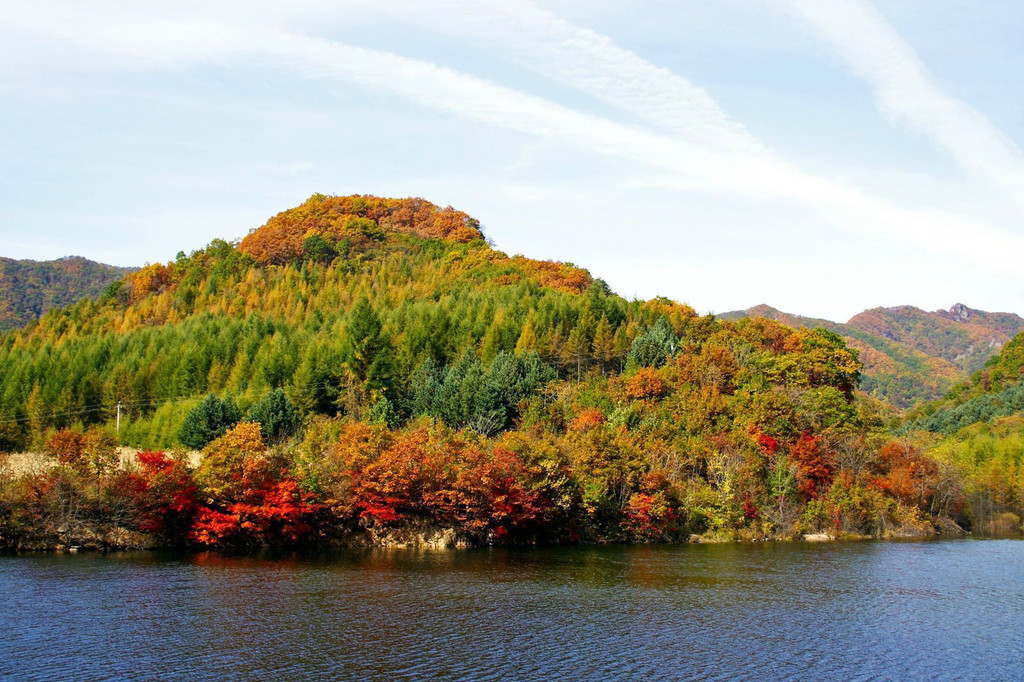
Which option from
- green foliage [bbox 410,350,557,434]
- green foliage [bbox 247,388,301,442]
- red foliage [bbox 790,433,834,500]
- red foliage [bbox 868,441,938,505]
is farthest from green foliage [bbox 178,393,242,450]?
red foliage [bbox 868,441,938,505]

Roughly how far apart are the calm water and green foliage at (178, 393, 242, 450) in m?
25.4

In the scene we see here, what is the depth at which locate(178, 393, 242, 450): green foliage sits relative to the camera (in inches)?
2911

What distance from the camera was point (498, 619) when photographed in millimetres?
35125

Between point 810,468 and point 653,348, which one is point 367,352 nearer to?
point 653,348

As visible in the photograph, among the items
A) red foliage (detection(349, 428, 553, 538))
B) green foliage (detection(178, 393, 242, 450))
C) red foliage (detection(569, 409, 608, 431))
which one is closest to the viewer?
red foliage (detection(349, 428, 553, 538))

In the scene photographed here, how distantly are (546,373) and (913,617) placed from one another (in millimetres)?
51212

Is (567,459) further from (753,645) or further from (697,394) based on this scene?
(753,645)

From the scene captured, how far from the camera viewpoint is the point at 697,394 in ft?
258

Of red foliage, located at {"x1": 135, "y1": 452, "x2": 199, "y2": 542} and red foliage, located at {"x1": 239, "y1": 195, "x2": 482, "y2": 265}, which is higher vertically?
red foliage, located at {"x1": 239, "y1": 195, "x2": 482, "y2": 265}

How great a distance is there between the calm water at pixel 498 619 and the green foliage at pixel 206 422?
83.3ft

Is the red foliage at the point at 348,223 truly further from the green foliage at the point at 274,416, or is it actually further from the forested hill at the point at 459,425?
the green foliage at the point at 274,416

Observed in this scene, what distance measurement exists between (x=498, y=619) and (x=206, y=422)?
47548mm

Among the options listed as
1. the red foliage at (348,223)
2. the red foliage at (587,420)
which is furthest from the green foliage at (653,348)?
the red foliage at (348,223)

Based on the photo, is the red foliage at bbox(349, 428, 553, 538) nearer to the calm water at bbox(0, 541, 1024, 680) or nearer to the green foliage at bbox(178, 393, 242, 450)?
the calm water at bbox(0, 541, 1024, 680)
